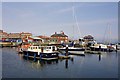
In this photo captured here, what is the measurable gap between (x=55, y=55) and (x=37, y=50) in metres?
3.21

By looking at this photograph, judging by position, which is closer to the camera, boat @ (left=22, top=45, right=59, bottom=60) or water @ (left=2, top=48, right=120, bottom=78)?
water @ (left=2, top=48, right=120, bottom=78)

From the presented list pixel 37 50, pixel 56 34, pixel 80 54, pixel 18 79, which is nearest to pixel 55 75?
pixel 18 79

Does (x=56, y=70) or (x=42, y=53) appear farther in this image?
(x=42, y=53)

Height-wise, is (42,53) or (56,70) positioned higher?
(42,53)

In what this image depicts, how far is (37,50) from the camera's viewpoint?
99.6 ft

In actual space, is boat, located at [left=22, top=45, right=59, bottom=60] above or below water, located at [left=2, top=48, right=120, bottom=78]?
above

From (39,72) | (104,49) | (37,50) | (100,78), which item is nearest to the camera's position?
(100,78)

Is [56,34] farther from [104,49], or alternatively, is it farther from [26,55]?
[26,55]

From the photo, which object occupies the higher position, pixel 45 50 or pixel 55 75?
pixel 45 50

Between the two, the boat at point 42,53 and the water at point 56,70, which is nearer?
the water at point 56,70

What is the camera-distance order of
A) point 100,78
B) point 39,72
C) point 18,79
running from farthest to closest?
point 39,72, point 100,78, point 18,79

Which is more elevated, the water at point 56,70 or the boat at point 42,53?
the boat at point 42,53

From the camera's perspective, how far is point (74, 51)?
1529 inches

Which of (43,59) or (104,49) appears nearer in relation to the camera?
(43,59)
